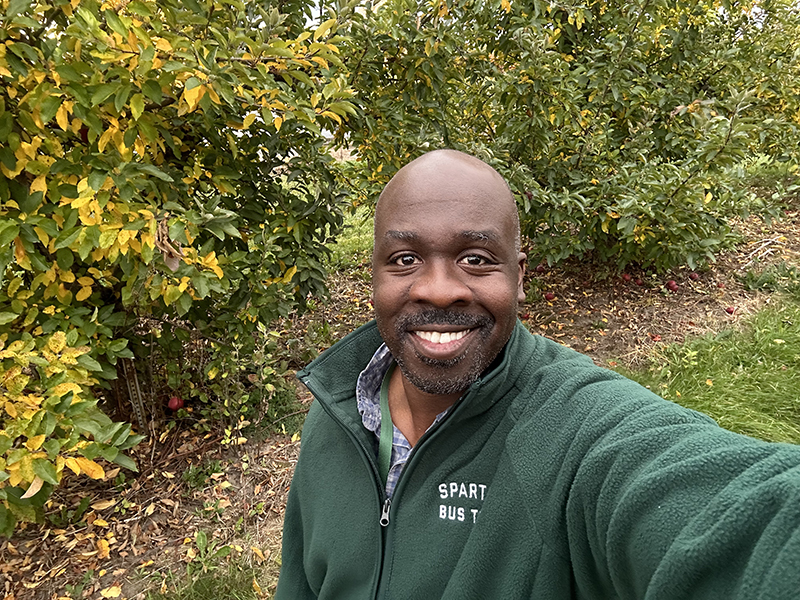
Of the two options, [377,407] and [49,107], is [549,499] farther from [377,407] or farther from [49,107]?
[49,107]

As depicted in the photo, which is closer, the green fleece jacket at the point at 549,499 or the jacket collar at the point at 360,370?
the green fleece jacket at the point at 549,499

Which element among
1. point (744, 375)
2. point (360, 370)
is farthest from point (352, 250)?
point (360, 370)

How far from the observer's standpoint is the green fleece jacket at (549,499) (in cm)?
65

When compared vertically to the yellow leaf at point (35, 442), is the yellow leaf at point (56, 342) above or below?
above

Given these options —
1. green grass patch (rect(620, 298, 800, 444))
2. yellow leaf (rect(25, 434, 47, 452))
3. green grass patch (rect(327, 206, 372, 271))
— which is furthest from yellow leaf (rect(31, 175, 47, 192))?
green grass patch (rect(620, 298, 800, 444))

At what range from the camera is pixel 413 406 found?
1357 mm

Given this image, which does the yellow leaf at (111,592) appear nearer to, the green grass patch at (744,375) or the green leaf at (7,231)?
the green leaf at (7,231)

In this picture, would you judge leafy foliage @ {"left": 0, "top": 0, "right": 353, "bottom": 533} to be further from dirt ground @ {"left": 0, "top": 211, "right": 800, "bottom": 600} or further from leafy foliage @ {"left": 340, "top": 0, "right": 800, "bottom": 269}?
leafy foliage @ {"left": 340, "top": 0, "right": 800, "bottom": 269}

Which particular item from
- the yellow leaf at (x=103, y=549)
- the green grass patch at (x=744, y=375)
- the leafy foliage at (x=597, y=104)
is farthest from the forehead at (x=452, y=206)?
the green grass patch at (x=744, y=375)

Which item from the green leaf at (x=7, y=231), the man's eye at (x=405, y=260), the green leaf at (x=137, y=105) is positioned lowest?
the green leaf at (x=7, y=231)

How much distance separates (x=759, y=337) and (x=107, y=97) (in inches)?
171

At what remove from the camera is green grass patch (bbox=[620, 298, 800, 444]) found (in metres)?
3.08

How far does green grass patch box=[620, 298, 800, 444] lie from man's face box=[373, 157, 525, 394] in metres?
2.56

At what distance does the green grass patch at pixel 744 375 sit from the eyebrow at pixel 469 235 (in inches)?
102
